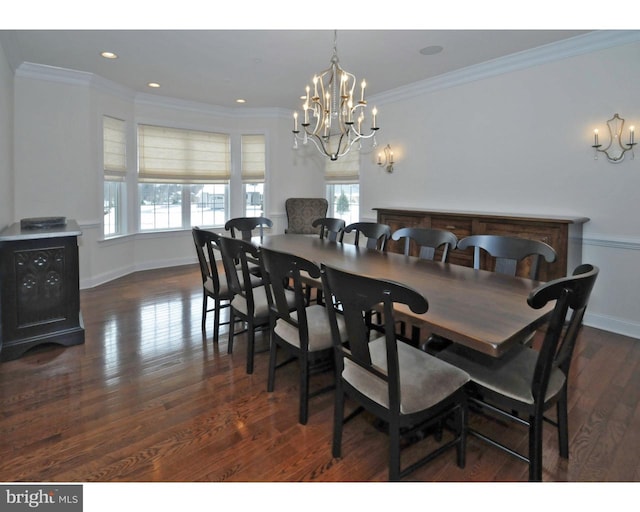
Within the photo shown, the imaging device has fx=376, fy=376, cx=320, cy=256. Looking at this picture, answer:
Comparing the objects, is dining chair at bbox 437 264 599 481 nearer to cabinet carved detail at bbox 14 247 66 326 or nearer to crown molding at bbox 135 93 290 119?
cabinet carved detail at bbox 14 247 66 326

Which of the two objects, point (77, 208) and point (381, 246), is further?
point (77, 208)

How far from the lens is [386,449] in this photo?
193 centimetres

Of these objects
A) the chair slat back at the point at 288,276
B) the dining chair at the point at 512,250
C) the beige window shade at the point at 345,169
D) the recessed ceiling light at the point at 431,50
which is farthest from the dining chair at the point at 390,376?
the beige window shade at the point at 345,169

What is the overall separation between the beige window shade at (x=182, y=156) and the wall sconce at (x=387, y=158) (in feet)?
9.27

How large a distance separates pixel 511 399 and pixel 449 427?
600 mm

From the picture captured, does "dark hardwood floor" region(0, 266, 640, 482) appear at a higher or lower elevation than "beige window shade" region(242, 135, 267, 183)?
lower

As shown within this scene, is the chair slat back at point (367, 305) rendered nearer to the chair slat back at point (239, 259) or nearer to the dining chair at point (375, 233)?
the chair slat back at point (239, 259)

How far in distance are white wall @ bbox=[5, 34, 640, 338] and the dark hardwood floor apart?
4.16 feet

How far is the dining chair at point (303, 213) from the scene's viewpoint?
6.80 metres

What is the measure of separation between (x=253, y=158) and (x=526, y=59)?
4.50m

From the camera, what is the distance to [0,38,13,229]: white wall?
3564mm

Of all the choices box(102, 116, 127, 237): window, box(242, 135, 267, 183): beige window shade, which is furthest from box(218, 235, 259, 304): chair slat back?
box(242, 135, 267, 183): beige window shade
